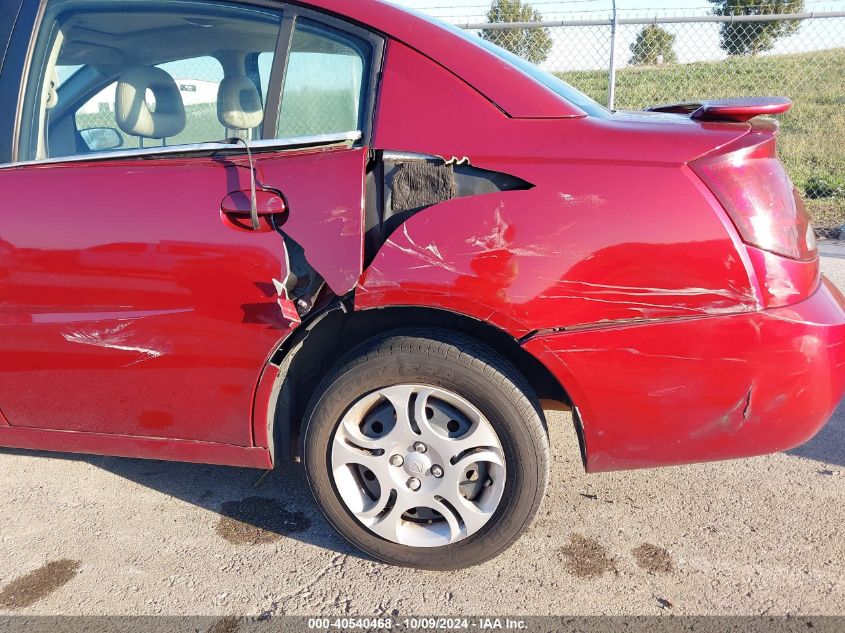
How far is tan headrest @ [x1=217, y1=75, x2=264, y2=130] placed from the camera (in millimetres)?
2227

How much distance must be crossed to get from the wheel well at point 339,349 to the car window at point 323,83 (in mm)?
614

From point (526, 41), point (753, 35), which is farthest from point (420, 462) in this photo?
point (753, 35)

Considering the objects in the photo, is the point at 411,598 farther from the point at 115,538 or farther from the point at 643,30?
the point at 643,30

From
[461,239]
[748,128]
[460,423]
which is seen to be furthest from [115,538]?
[748,128]

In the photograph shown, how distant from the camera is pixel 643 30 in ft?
24.5

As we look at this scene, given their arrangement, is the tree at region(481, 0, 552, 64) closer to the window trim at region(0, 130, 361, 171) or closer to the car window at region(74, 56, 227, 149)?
the car window at region(74, 56, 227, 149)

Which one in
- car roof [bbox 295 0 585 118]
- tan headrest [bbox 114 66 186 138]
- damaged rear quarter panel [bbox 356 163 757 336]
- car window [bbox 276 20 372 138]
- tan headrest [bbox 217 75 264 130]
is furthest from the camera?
tan headrest [bbox 114 66 186 138]

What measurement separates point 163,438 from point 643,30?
722 centimetres

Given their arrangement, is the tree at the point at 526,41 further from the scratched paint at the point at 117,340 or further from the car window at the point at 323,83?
the scratched paint at the point at 117,340

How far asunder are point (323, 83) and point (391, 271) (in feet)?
2.44

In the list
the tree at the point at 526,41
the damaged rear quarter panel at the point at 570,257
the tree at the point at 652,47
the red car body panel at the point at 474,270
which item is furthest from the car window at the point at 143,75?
the tree at the point at 652,47

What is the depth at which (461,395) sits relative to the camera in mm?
2021

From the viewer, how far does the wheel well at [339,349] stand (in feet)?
6.90

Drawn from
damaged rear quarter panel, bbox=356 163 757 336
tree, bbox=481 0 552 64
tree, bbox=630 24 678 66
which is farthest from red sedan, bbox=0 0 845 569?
tree, bbox=630 24 678 66
